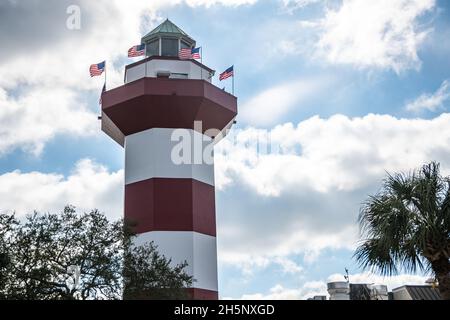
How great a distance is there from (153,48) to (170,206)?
1154 centimetres

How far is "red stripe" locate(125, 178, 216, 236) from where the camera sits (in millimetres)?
34781

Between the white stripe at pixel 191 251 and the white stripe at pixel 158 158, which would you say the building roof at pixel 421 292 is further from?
the white stripe at pixel 158 158

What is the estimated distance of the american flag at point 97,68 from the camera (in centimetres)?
3834

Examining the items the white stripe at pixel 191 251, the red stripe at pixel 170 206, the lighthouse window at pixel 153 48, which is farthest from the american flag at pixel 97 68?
the white stripe at pixel 191 251

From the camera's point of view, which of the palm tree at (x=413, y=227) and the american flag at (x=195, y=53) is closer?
the palm tree at (x=413, y=227)

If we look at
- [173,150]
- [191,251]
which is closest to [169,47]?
[173,150]

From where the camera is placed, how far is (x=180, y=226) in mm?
34688

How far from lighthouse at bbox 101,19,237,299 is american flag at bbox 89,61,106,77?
1.33 m

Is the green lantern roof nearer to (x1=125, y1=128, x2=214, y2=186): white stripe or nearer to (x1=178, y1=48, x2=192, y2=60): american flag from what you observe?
(x1=178, y1=48, x2=192, y2=60): american flag

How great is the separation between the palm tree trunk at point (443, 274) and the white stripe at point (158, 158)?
20.7 metres

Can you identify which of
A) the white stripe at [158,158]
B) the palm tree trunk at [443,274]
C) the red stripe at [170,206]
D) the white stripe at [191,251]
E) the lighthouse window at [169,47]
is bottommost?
the palm tree trunk at [443,274]

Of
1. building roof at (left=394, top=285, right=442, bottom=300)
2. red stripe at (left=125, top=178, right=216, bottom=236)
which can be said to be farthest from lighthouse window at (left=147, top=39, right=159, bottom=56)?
building roof at (left=394, top=285, right=442, bottom=300)
